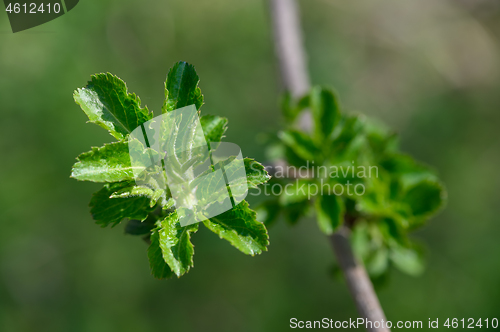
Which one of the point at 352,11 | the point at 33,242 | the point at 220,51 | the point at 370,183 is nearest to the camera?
the point at 370,183

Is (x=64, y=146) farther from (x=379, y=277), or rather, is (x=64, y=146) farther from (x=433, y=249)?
(x=433, y=249)

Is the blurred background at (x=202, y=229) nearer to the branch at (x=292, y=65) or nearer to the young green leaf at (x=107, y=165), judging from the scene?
the branch at (x=292, y=65)

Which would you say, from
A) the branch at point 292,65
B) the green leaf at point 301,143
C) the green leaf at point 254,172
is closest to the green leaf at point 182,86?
the green leaf at point 254,172

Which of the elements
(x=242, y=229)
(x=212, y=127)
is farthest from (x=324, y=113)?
(x=242, y=229)

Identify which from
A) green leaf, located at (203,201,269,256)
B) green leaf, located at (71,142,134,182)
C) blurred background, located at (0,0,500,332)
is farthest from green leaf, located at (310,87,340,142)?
blurred background, located at (0,0,500,332)

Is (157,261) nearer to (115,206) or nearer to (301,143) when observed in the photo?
(115,206)

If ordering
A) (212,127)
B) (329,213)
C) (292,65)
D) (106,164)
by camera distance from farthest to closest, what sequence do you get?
(292,65) → (329,213) → (212,127) → (106,164)

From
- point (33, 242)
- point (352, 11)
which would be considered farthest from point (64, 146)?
point (352, 11)
